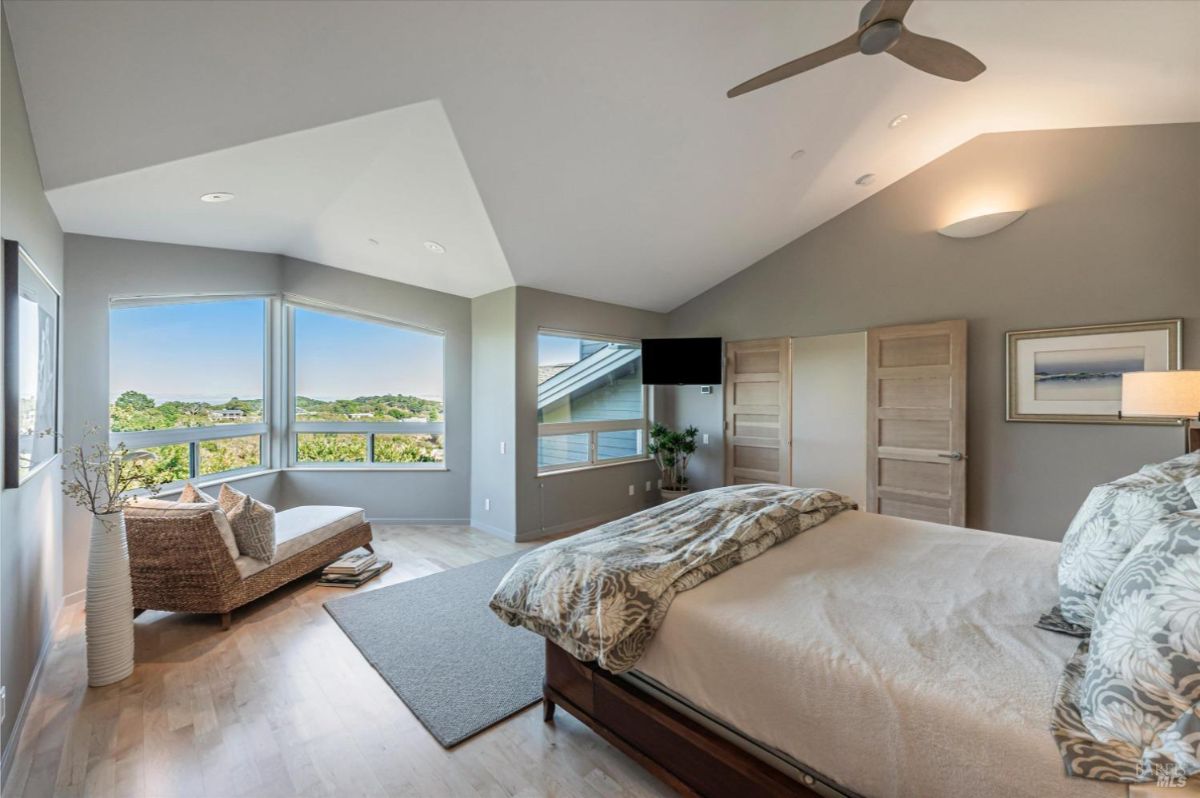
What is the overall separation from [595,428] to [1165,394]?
410 centimetres

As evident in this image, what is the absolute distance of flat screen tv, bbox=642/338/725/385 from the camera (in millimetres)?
5273

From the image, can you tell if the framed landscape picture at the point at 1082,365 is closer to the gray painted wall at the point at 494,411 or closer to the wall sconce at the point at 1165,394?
the wall sconce at the point at 1165,394

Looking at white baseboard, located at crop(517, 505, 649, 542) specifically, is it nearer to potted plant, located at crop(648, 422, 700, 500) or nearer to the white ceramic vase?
potted plant, located at crop(648, 422, 700, 500)

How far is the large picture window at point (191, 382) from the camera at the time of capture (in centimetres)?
373

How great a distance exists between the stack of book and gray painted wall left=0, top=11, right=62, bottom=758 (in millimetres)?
1372

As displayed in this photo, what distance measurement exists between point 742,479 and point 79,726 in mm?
5019

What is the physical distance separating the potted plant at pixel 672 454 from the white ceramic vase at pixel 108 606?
432cm

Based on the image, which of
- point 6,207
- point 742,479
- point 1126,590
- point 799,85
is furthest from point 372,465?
point 1126,590

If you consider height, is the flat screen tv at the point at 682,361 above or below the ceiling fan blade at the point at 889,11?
below

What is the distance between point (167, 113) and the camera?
7.22 feet

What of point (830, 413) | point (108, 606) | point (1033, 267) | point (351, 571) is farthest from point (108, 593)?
point (1033, 267)

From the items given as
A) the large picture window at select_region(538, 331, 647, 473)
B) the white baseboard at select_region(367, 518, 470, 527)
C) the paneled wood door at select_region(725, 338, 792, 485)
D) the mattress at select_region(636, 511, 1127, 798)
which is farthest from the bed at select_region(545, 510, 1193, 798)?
the white baseboard at select_region(367, 518, 470, 527)

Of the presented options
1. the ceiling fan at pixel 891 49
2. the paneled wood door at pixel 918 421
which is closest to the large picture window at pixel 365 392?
the ceiling fan at pixel 891 49

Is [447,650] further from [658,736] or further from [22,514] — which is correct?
[22,514]
